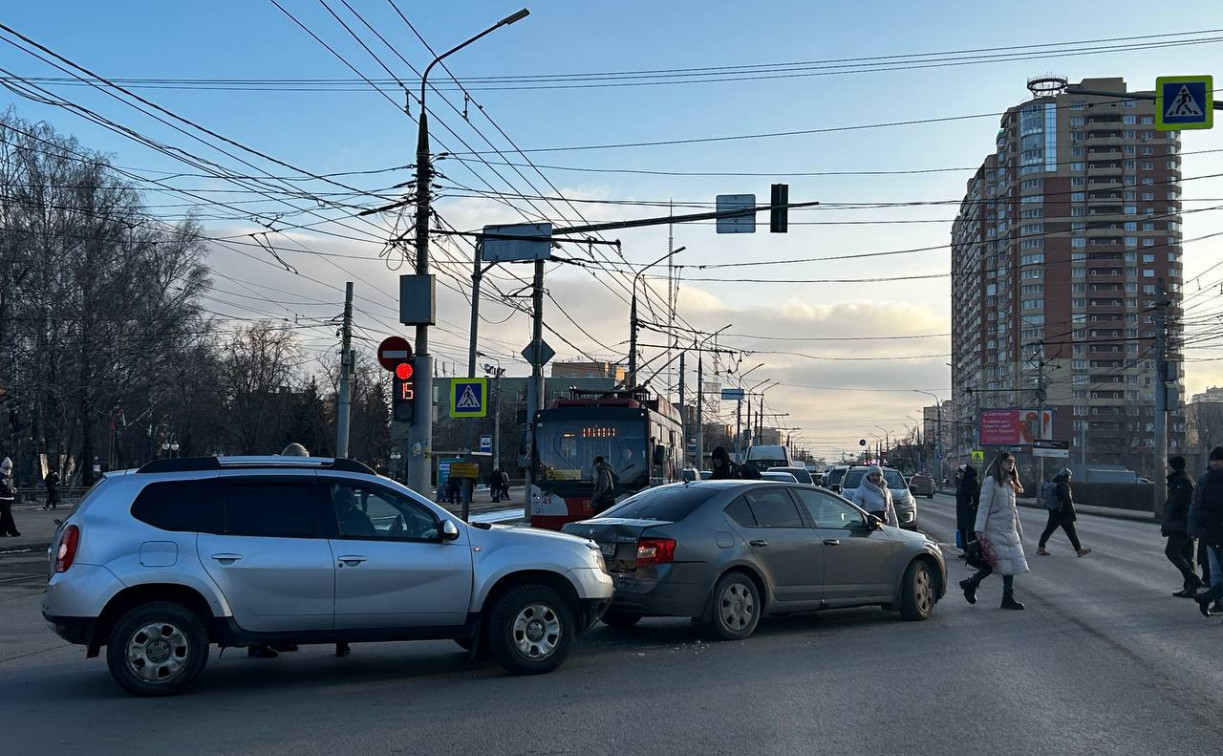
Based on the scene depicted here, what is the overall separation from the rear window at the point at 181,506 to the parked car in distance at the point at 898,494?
53.1 ft

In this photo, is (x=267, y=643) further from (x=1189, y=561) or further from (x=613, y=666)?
(x=1189, y=561)

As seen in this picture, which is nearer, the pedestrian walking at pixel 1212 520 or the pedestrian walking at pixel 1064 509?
the pedestrian walking at pixel 1212 520

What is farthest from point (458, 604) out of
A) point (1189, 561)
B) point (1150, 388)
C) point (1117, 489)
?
point (1150, 388)

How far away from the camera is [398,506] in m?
8.96

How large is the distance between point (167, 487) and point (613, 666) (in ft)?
12.5

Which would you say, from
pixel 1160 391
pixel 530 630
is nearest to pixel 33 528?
pixel 530 630

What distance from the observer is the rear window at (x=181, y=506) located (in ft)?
27.3

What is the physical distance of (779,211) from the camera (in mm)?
19031

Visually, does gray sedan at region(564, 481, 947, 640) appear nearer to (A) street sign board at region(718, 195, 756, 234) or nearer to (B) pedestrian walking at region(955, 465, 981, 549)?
(B) pedestrian walking at region(955, 465, 981, 549)

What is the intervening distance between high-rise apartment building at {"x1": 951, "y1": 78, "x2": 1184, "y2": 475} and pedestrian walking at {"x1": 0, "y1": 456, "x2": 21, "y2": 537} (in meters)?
81.7

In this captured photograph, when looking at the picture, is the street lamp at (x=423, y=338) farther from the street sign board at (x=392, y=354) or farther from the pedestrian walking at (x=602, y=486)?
the pedestrian walking at (x=602, y=486)

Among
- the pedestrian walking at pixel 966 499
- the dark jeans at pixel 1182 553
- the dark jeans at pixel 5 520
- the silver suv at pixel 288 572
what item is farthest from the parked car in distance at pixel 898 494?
the dark jeans at pixel 5 520

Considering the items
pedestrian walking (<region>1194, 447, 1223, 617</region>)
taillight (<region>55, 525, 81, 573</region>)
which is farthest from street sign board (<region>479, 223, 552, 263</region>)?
taillight (<region>55, 525, 81, 573</region>)

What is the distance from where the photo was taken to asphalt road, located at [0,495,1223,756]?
6.81m
